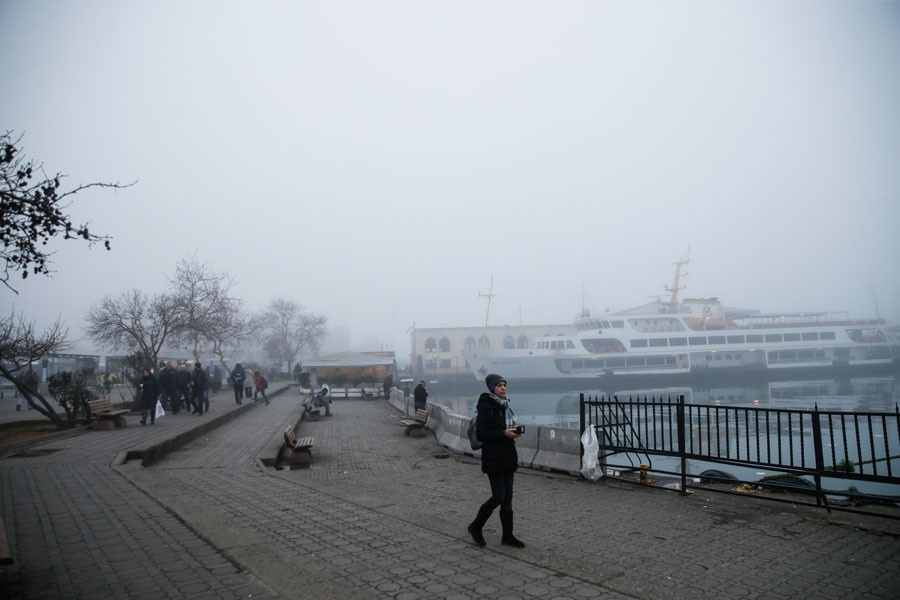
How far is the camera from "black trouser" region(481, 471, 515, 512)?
4.73 metres

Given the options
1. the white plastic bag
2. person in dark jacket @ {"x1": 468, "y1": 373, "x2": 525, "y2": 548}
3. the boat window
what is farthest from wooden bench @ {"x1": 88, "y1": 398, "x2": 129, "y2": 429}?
the boat window

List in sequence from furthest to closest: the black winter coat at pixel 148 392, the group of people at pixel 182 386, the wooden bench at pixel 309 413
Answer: the wooden bench at pixel 309 413 < the group of people at pixel 182 386 < the black winter coat at pixel 148 392

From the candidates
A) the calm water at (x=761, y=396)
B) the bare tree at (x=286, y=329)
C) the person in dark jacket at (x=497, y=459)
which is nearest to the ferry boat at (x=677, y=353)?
the calm water at (x=761, y=396)

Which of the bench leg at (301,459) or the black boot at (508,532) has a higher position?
the black boot at (508,532)

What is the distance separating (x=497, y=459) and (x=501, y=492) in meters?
0.29

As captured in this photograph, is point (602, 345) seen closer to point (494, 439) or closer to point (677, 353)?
point (677, 353)

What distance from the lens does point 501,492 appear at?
4746mm

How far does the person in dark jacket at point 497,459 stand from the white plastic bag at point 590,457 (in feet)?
10.6

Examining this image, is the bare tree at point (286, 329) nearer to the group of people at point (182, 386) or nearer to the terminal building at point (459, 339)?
the terminal building at point (459, 339)

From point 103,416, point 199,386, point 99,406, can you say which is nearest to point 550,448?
point 103,416

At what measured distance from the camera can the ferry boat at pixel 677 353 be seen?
46.0 meters

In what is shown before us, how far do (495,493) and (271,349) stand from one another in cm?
6304

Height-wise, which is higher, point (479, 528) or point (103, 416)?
point (103, 416)

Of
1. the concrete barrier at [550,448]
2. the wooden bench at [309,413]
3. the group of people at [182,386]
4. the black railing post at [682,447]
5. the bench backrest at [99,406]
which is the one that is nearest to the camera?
the black railing post at [682,447]
